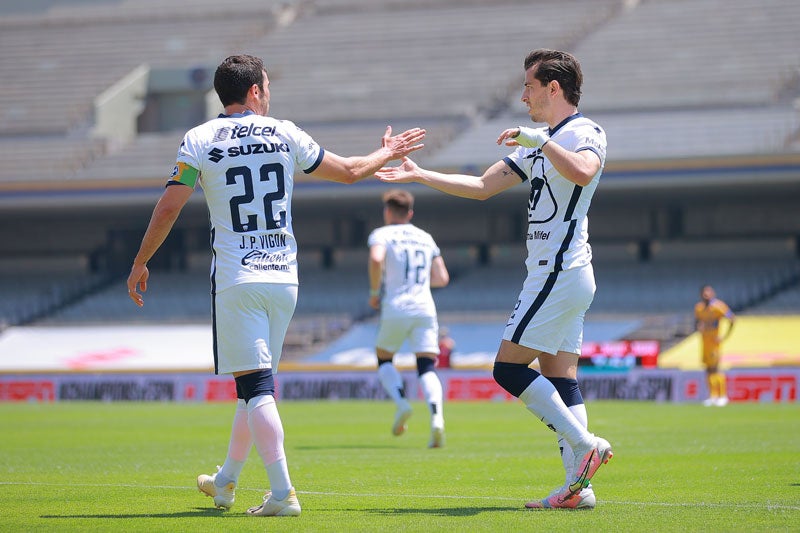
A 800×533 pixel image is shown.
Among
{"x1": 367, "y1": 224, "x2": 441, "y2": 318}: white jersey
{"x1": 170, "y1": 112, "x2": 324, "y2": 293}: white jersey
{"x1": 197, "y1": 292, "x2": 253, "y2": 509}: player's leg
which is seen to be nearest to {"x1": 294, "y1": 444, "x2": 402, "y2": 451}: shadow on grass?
{"x1": 367, "y1": 224, "x2": 441, "y2": 318}: white jersey

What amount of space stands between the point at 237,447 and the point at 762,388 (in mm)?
17774

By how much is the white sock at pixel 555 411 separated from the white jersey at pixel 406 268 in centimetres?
598

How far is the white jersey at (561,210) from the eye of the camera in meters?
7.12

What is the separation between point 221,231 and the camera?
6.89 metres

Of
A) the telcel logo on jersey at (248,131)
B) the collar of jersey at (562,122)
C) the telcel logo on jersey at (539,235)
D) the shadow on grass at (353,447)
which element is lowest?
the shadow on grass at (353,447)

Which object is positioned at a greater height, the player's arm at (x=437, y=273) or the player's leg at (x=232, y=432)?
the player's arm at (x=437, y=273)

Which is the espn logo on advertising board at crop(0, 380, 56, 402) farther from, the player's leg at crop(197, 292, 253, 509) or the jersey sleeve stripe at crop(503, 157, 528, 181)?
the jersey sleeve stripe at crop(503, 157, 528, 181)

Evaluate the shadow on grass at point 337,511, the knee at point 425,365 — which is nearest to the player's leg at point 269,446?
the shadow on grass at point 337,511

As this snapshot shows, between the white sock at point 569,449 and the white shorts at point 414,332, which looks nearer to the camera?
the white sock at point 569,449

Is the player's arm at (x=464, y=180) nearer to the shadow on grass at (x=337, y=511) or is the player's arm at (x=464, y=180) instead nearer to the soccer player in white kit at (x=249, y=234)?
the soccer player in white kit at (x=249, y=234)

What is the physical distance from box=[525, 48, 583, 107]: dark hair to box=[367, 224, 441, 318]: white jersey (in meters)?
5.88

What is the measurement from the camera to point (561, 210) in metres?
7.17

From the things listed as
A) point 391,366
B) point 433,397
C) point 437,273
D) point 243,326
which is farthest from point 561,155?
point 391,366

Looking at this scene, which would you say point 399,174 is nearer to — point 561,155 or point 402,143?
point 402,143
